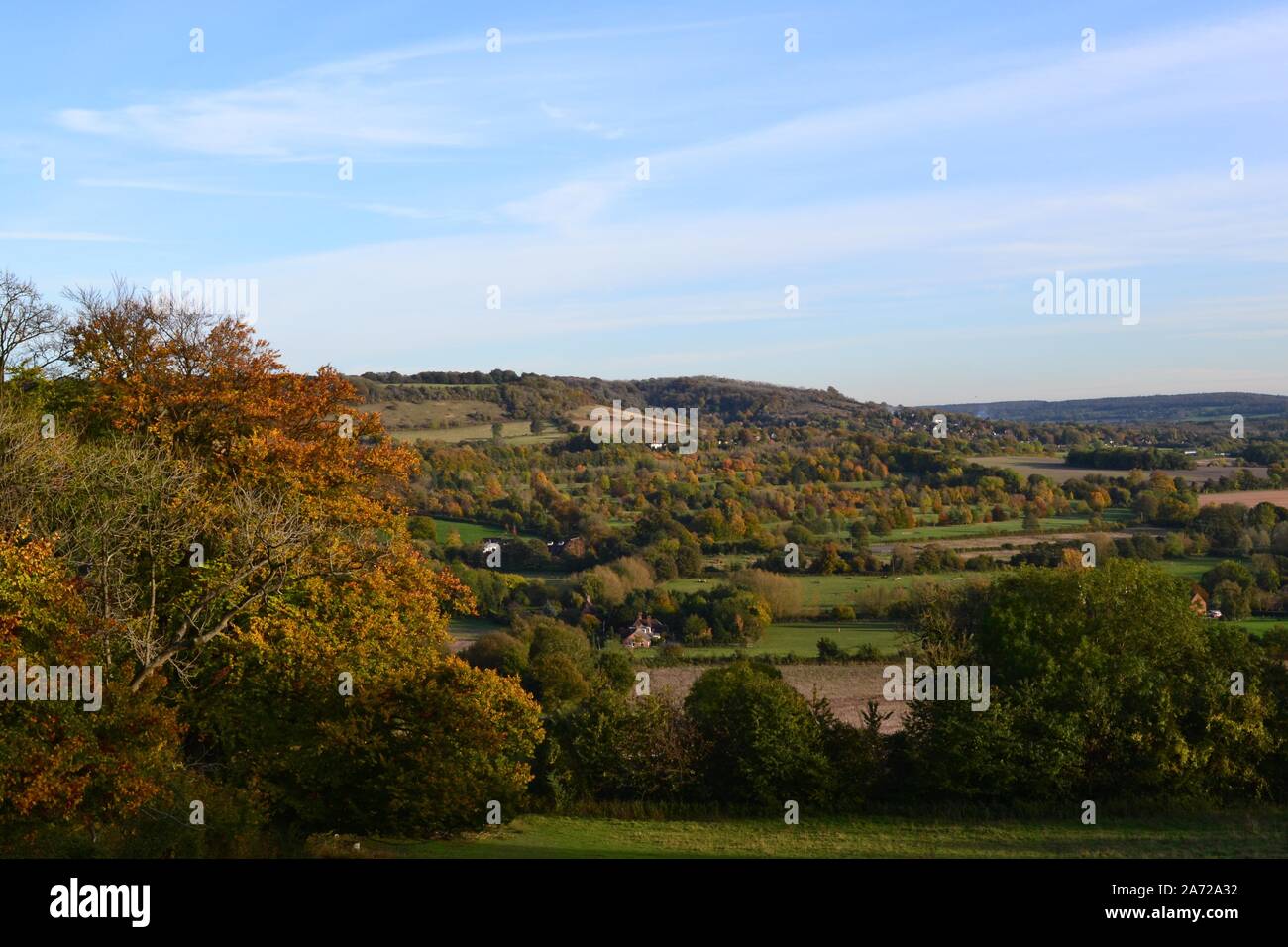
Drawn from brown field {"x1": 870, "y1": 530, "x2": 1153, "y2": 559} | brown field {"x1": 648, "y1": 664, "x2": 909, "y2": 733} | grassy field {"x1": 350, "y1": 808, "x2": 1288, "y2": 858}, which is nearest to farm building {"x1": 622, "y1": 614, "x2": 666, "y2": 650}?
brown field {"x1": 648, "y1": 664, "x2": 909, "y2": 733}

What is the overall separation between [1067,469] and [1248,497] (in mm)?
19321

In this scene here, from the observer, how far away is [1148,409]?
118375mm

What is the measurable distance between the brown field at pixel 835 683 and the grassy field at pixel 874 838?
591 centimetres

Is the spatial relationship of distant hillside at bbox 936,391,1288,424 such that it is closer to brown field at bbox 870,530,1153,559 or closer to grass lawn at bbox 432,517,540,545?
brown field at bbox 870,530,1153,559

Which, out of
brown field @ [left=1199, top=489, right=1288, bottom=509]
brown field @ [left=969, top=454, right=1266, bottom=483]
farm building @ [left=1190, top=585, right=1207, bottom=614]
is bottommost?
farm building @ [left=1190, top=585, right=1207, bottom=614]

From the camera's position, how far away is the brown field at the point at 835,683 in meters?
31.6

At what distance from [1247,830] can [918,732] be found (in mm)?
7008

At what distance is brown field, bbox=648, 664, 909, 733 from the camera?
31578 millimetres

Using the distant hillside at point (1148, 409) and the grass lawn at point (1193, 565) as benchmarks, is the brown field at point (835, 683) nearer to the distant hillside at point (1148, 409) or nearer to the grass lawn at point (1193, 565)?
the grass lawn at point (1193, 565)

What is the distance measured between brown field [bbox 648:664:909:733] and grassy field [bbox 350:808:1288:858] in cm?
591

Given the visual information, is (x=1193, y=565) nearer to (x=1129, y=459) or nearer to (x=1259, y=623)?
(x=1259, y=623)

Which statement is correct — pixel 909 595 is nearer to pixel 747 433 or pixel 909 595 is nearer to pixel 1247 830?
pixel 1247 830
